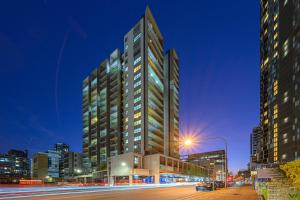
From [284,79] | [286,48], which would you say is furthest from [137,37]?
[284,79]

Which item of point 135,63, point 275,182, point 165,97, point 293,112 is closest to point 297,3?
point 293,112

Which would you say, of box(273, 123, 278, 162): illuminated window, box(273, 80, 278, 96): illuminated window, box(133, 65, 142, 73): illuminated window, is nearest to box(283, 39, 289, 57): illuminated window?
box(273, 80, 278, 96): illuminated window

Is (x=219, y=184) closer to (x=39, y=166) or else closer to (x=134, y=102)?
(x=134, y=102)

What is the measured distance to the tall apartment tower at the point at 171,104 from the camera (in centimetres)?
14850

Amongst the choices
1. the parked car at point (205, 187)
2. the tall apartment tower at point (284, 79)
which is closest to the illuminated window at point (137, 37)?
the tall apartment tower at point (284, 79)

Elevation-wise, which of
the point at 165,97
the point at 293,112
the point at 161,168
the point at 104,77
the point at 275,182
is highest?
the point at 104,77

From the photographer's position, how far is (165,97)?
511 ft

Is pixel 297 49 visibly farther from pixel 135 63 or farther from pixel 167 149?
pixel 167 149

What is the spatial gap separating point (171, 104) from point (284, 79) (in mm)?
60276

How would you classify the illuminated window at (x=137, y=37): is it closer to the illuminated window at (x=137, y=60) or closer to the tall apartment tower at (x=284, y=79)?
the illuminated window at (x=137, y=60)

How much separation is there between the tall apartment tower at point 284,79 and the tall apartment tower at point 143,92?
152ft

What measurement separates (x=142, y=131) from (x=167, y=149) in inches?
1259

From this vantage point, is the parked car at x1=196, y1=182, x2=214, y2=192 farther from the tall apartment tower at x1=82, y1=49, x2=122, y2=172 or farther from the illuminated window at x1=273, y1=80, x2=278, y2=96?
the tall apartment tower at x1=82, y1=49, x2=122, y2=172

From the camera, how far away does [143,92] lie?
121m
